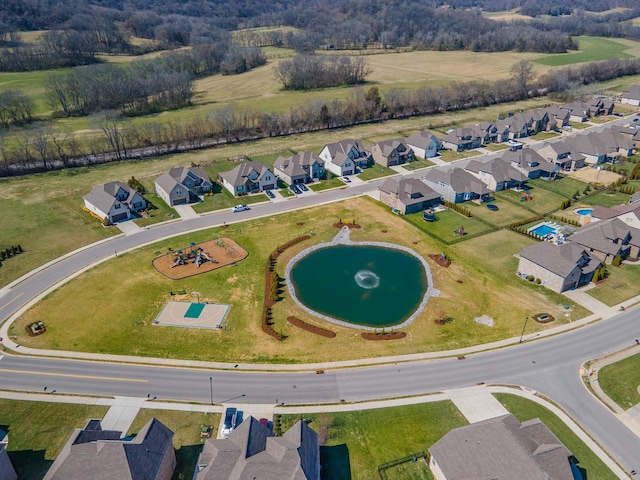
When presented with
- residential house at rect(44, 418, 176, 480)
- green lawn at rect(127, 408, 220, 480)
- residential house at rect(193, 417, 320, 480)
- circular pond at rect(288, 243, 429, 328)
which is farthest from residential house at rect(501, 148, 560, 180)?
residential house at rect(44, 418, 176, 480)

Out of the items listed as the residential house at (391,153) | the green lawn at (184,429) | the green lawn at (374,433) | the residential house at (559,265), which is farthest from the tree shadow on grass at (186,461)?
the residential house at (391,153)

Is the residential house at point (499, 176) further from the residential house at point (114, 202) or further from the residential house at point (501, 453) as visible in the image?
the residential house at point (114, 202)

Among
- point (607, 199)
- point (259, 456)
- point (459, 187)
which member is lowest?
point (607, 199)

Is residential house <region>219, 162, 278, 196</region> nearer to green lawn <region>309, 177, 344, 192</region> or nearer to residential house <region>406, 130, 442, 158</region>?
green lawn <region>309, 177, 344, 192</region>

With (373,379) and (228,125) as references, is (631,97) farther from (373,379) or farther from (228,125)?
(373,379)

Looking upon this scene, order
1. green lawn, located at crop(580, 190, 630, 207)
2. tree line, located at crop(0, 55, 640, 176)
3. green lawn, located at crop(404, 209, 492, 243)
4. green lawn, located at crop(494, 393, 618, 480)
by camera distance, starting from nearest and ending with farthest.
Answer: green lawn, located at crop(494, 393, 618, 480) < green lawn, located at crop(404, 209, 492, 243) < green lawn, located at crop(580, 190, 630, 207) < tree line, located at crop(0, 55, 640, 176)

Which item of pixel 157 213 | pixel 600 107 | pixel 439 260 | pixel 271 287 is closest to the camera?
pixel 271 287

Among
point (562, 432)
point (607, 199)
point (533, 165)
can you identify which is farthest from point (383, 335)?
point (533, 165)

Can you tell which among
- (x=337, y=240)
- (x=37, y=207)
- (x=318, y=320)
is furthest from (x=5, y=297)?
(x=337, y=240)
